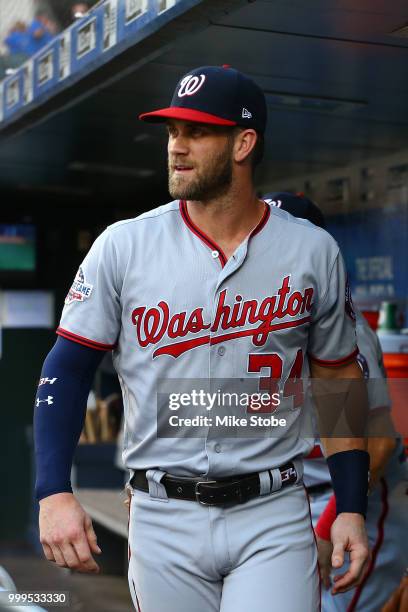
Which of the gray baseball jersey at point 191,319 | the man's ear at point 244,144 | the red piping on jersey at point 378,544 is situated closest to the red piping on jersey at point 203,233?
the gray baseball jersey at point 191,319

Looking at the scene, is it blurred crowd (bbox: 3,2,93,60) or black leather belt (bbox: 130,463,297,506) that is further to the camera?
blurred crowd (bbox: 3,2,93,60)

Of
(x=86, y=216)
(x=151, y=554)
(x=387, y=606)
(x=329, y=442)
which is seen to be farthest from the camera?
(x=86, y=216)

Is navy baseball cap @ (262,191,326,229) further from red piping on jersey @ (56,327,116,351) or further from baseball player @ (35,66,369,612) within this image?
red piping on jersey @ (56,327,116,351)

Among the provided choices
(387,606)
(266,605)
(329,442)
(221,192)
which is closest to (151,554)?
(266,605)

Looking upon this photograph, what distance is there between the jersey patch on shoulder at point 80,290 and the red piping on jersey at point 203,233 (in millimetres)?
262

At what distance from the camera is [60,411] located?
7.74ft

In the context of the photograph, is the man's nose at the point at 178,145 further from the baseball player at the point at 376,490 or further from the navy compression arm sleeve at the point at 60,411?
the baseball player at the point at 376,490

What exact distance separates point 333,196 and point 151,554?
14.1 feet

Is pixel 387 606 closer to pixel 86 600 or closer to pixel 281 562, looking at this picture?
pixel 281 562

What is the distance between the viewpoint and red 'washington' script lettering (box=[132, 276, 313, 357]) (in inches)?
95.2

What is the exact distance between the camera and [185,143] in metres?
2.46

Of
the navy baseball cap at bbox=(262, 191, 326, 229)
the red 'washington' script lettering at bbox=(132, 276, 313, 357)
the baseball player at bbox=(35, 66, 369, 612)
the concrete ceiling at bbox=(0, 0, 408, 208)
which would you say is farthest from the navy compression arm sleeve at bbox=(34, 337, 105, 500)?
the concrete ceiling at bbox=(0, 0, 408, 208)

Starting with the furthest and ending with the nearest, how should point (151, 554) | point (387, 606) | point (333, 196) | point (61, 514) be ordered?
point (333, 196) → point (387, 606) → point (151, 554) → point (61, 514)

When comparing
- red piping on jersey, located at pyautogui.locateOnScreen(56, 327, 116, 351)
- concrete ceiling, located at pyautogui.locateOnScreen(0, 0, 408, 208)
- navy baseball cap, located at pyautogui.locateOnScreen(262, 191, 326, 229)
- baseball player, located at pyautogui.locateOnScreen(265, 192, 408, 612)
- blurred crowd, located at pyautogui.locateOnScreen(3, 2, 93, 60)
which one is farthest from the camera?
blurred crowd, located at pyautogui.locateOnScreen(3, 2, 93, 60)
